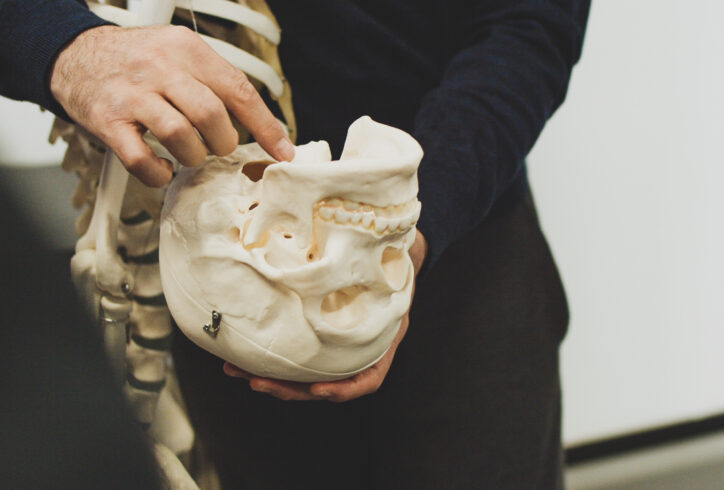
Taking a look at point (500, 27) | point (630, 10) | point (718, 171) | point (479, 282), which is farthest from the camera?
point (718, 171)

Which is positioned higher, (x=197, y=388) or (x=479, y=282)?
(x=479, y=282)

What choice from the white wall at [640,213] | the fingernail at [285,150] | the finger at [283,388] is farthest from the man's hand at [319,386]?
the white wall at [640,213]

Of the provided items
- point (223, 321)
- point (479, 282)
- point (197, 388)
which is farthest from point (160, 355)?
point (479, 282)

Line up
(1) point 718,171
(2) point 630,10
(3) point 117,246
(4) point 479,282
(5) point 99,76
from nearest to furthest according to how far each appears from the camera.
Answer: (5) point 99,76 < (3) point 117,246 < (4) point 479,282 < (2) point 630,10 < (1) point 718,171

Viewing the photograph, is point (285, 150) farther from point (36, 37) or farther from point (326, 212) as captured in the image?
point (36, 37)

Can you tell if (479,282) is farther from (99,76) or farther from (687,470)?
(687,470)

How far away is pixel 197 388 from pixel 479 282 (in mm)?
494

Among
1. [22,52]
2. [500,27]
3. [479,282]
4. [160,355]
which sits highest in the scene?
[500,27]

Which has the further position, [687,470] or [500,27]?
[687,470]

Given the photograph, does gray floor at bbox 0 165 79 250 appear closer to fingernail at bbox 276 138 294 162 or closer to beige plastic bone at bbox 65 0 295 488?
beige plastic bone at bbox 65 0 295 488

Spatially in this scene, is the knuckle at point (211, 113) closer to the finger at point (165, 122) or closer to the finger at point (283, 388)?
the finger at point (165, 122)

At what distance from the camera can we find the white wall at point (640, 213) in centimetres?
162

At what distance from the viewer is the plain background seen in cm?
162

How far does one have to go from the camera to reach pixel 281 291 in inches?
25.4
